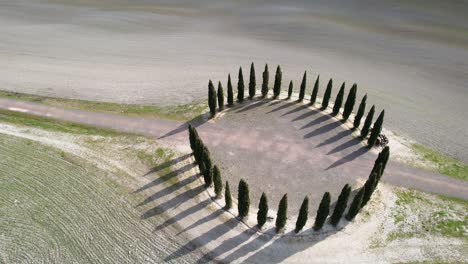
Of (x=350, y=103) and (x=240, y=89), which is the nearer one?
(x=350, y=103)

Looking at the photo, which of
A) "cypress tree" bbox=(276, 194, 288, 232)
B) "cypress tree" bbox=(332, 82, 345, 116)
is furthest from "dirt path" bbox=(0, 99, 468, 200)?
"cypress tree" bbox=(276, 194, 288, 232)

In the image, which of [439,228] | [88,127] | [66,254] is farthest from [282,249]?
[88,127]

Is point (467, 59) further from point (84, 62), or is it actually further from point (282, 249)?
point (84, 62)

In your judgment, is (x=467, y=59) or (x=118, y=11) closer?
(x=467, y=59)

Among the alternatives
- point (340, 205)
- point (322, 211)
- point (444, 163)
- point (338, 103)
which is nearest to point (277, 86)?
point (338, 103)

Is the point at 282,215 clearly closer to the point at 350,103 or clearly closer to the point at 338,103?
the point at 350,103

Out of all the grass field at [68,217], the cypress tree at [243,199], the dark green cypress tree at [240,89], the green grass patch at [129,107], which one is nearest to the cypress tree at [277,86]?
the dark green cypress tree at [240,89]
